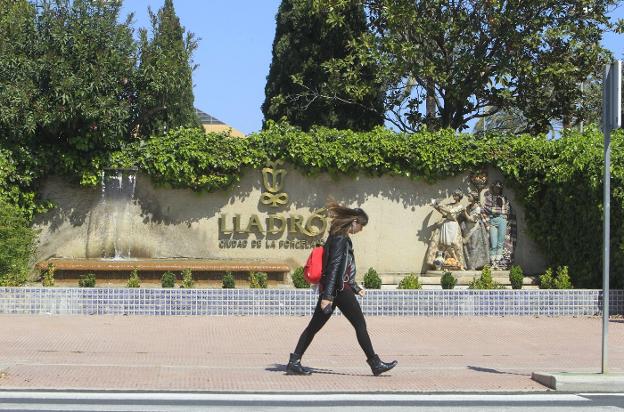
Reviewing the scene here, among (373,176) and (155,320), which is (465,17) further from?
(155,320)

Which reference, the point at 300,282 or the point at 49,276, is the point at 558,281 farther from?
the point at 49,276

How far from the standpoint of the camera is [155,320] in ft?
43.5

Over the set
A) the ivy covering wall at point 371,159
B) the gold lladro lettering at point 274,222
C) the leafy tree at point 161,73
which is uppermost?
the leafy tree at point 161,73

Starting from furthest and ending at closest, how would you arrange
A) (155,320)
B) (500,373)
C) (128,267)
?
(128,267)
(155,320)
(500,373)

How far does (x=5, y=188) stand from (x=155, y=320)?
4872 mm

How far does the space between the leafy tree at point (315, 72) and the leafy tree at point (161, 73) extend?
16.7 ft

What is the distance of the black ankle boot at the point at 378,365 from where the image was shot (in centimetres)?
941

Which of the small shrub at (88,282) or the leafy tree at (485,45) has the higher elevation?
the leafy tree at (485,45)

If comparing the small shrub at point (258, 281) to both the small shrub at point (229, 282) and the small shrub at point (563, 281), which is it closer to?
the small shrub at point (229, 282)

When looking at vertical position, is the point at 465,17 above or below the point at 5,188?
above

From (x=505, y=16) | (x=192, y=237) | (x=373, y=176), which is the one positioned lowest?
(x=192, y=237)

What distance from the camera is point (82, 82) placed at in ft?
53.5

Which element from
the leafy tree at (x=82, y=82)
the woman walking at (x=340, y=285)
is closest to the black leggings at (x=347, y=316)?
the woman walking at (x=340, y=285)

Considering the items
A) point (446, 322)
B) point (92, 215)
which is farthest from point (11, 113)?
point (446, 322)
